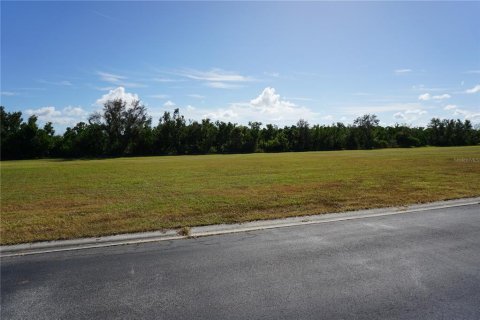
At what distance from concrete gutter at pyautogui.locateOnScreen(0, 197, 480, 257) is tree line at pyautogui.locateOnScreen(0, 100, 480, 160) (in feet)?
207

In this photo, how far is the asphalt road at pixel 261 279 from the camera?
3961mm

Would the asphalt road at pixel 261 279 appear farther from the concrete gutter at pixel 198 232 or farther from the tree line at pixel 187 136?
the tree line at pixel 187 136

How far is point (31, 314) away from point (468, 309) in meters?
4.98

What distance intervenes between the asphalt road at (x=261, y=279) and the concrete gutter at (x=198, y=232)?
0.35 m

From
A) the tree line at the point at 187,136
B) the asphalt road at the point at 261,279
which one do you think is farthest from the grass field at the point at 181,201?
the tree line at the point at 187,136

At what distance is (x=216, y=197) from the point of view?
11.6 meters

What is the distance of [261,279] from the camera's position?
4.79 metres

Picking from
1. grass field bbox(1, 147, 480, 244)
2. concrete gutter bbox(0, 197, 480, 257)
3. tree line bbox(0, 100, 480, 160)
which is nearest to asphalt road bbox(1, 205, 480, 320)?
concrete gutter bbox(0, 197, 480, 257)

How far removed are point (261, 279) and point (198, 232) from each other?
9.12 feet

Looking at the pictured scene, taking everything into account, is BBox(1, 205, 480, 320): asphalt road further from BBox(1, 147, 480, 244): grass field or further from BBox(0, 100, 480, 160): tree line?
BBox(0, 100, 480, 160): tree line

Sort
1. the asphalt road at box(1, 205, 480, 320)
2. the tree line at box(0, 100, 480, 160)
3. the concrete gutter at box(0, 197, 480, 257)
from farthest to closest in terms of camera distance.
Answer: the tree line at box(0, 100, 480, 160) < the concrete gutter at box(0, 197, 480, 257) < the asphalt road at box(1, 205, 480, 320)

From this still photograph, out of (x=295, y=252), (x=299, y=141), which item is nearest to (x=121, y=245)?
(x=295, y=252)

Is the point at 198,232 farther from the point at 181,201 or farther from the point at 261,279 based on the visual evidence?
the point at 181,201

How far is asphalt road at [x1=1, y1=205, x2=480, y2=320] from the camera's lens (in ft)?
13.0
